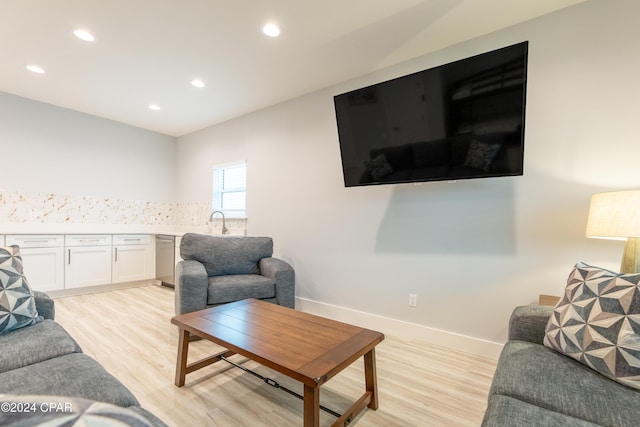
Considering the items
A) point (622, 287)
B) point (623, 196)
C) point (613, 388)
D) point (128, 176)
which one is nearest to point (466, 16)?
point (623, 196)

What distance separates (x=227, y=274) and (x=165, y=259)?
6.31 ft

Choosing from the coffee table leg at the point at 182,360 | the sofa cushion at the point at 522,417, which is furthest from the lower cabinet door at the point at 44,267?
the sofa cushion at the point at 522,417

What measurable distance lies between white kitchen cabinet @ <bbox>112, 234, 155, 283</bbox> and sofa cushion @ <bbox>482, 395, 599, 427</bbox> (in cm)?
484

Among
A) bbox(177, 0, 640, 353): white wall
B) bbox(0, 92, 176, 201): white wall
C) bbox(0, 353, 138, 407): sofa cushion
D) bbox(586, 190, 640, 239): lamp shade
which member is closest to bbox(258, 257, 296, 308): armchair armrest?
bbox(177, 0, 640, 353): white wall

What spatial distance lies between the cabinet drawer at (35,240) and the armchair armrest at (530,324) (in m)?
4.91

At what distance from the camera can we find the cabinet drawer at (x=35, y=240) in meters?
3.42

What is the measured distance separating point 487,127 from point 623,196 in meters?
0.86

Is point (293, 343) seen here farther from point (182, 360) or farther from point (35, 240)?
point (35, 240)

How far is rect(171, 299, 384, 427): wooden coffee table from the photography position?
129 cm

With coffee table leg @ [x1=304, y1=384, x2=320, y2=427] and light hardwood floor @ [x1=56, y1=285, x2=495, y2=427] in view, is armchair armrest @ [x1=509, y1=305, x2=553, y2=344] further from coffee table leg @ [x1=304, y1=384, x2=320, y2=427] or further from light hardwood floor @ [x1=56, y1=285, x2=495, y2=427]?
coffee table leg @ [x1=304, y1=384, x2=320, y2=427]

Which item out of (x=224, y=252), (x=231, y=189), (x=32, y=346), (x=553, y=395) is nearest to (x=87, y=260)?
(x=231, y=189)

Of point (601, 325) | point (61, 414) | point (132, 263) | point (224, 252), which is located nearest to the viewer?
point (61, 414)

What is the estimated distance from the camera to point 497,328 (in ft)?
7.73

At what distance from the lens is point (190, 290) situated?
2.60 meters
